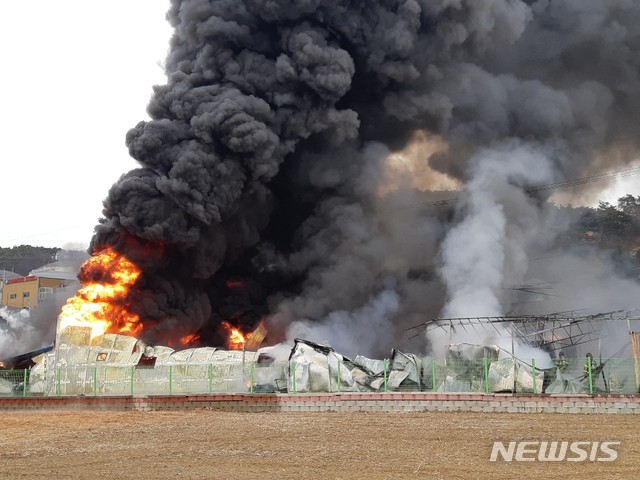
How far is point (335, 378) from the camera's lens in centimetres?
2803

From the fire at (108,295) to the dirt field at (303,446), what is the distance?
1564 cm

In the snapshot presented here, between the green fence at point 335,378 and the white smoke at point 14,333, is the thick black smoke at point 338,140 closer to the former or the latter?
the green fence at point 335,378

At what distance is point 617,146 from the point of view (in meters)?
52.7

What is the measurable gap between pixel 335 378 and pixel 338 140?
2000 centimetres

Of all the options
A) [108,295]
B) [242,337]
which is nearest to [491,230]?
[242,337]

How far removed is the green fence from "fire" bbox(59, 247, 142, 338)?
6632mm

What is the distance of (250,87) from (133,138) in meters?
7.34

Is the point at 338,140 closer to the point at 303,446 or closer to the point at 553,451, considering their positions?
the point at 303,446

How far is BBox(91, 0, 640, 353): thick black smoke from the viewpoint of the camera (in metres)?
41.0

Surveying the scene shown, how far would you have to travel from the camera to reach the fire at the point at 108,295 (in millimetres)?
40375

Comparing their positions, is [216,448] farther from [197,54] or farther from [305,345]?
[197,54]

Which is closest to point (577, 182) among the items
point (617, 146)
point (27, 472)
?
point (617, 146)

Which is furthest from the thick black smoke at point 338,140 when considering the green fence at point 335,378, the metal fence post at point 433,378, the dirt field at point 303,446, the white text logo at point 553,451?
the white text logo at point 553,451

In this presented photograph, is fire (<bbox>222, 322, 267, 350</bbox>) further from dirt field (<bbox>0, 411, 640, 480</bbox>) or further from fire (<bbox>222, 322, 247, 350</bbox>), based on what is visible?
dirt field (<bbox>0, 411, 640, 480</bbox>)
